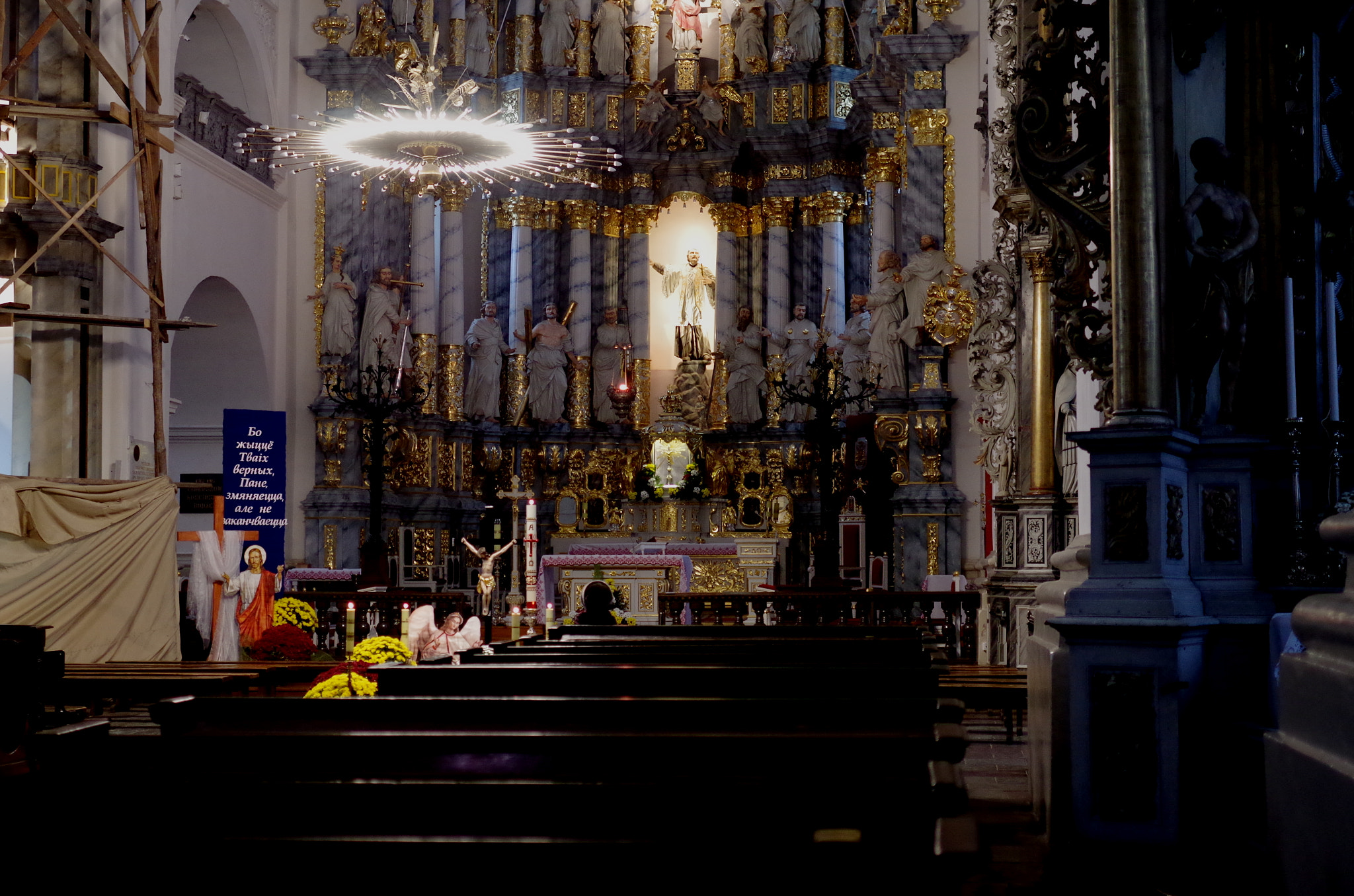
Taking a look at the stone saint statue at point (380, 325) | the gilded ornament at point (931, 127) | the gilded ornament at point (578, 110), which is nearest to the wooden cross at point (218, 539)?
the stone saint statue at point (380, 325)

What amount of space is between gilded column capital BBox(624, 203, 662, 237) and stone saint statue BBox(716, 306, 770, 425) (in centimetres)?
240

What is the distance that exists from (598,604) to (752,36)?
1677 centimetres

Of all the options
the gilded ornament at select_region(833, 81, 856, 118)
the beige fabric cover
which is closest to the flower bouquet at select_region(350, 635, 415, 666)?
the beige fabric cover

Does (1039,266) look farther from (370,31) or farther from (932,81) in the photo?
(370,31)

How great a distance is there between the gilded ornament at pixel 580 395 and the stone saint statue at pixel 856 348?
4.24m

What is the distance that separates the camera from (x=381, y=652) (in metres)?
7.02

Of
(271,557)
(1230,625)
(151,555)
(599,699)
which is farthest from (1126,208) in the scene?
(271,557)

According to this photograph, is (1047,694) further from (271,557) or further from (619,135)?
(619,135)

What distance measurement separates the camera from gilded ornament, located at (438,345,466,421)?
2139cm

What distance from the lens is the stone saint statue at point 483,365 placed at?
2239cm

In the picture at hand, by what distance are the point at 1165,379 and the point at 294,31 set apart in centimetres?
1643

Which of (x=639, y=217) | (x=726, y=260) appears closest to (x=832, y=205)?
(x=726, y=260)

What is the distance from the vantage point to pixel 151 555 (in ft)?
41.0

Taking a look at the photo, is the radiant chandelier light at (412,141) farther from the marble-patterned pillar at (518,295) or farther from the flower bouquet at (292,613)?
the flower bouquet at (292,613)
